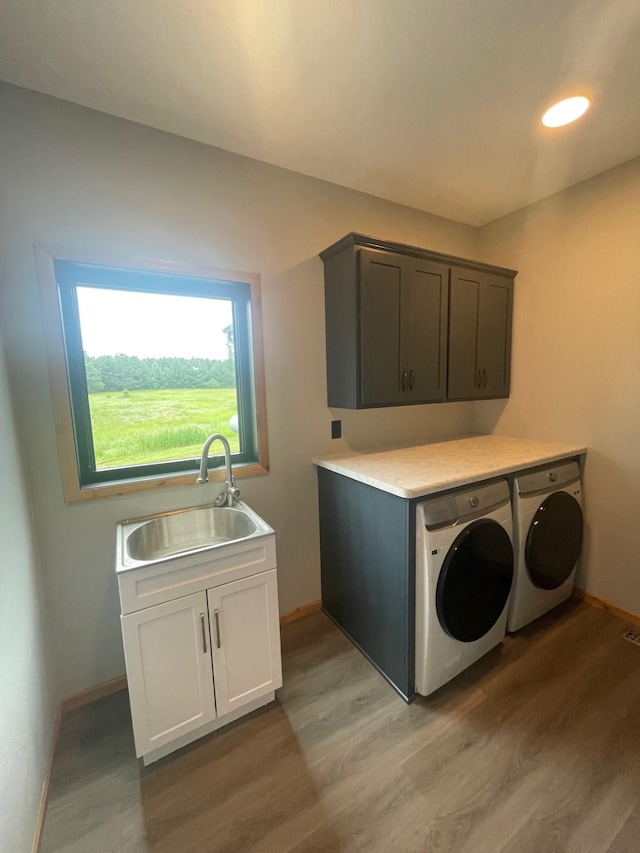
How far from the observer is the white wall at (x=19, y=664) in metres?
0.96

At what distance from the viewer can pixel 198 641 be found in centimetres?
136

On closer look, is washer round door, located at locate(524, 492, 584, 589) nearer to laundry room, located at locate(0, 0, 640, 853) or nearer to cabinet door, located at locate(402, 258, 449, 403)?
laundry room, located at locate(0, 0, 640, 853)

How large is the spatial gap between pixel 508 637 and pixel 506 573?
0.56 meters

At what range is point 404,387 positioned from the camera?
2.01 metres

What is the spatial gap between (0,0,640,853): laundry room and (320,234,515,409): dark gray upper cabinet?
2 cm

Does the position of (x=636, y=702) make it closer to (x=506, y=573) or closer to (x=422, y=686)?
(x=506, y=573)

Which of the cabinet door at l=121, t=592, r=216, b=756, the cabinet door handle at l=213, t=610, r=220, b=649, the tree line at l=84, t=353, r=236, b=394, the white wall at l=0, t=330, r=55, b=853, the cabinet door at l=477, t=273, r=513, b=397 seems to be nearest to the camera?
the white wall at l=0, t=330, r=55, b=853

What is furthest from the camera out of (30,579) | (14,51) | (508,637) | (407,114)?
(508,637)

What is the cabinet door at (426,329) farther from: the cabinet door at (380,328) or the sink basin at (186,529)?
the sink basin at (186,529)

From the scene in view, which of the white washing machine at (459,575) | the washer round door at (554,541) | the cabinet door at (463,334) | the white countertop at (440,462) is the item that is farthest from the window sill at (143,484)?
the washer round door at (554,541)

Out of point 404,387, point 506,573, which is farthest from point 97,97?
point 506,573

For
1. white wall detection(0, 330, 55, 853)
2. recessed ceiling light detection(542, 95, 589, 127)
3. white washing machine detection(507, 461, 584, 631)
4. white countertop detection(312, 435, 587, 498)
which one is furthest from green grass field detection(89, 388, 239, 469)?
A: recessed ceiling light detection(542, 95, 589, 127)

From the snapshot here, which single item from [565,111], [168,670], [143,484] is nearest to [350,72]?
[565,111]

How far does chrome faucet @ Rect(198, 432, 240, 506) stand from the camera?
162 cm
